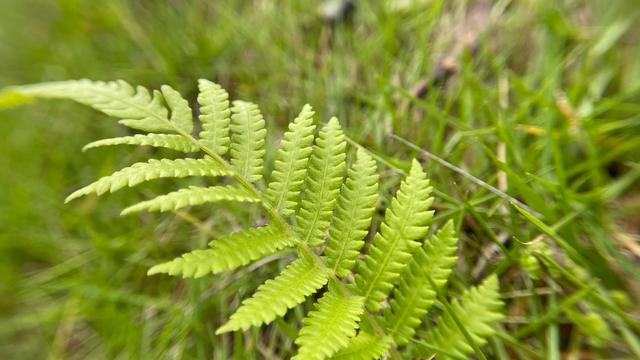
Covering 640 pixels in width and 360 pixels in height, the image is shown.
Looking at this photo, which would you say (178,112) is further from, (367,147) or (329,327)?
(367,147)

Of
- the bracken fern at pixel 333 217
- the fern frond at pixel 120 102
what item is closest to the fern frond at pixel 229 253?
the bracken fern at pixel 333 217

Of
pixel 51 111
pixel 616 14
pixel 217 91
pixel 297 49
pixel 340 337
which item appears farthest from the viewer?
pixel 51 111

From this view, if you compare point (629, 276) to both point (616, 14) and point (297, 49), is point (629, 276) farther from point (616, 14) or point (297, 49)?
point (297, 49)

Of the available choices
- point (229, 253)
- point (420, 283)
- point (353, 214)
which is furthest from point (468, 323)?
point (229, 253)

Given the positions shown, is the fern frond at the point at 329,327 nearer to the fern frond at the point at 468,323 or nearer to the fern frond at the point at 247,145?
the fern frond at the point at 468,323

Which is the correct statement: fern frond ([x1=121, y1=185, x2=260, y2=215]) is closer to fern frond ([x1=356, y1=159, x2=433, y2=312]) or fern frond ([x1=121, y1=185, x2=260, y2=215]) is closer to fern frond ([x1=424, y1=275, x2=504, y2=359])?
fern frond ([x1=356, y1=159, x2=433, y2=312])

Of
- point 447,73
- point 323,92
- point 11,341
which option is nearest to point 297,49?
point 323,92
